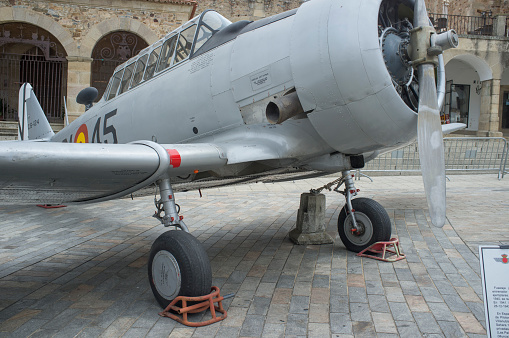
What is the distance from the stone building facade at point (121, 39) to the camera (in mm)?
15031

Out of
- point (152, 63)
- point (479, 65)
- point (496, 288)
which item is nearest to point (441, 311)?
point (496, 288)

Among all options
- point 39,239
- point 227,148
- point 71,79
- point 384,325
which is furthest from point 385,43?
point 71,79

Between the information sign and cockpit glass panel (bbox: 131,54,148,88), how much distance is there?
3911 millimetres

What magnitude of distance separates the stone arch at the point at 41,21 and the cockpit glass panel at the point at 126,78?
11302 mm

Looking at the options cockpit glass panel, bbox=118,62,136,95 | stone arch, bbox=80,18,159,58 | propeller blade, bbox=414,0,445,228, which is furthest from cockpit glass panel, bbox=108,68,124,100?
stone arch, bbox=80,18,159,58

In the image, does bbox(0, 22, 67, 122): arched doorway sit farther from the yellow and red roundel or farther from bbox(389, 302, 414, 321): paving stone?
bbox(389, 302, 414, 321): paving stone

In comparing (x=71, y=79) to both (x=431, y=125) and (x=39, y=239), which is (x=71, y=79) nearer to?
(x=39, y=239)

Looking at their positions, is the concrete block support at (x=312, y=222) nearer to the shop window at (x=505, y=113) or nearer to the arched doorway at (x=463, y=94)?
the arched doorway at (x=463, y=94)

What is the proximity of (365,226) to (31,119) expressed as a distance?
6526mm

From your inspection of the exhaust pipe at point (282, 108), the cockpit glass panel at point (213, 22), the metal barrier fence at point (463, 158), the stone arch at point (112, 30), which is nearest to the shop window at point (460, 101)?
the metal barrier fence at point (463, 158)

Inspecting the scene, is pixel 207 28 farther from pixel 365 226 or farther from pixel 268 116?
pixel 365 226

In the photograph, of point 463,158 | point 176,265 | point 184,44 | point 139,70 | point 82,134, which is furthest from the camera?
point 463,158

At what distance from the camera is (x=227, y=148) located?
346 centimetres

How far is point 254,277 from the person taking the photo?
3.96 m
